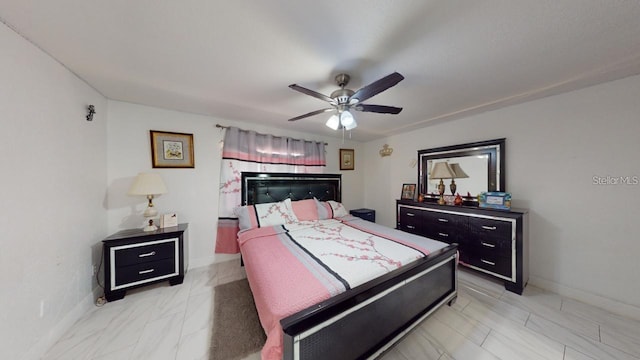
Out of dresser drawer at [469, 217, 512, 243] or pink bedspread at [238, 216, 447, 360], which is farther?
dresser drawer at [469, 217, 512, 243]

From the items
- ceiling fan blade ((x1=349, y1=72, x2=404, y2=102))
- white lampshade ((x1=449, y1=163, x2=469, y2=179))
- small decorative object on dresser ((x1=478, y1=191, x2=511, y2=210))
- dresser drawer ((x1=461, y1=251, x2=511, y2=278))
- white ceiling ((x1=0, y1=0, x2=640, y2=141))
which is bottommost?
dresser drawer ((x1=461, y1=251, x2=511, y2=278))

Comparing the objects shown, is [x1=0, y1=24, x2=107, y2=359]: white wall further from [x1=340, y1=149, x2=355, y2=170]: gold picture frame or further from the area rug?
[x1=340, y1=149, x2=355, y2=170]: gold picture frame

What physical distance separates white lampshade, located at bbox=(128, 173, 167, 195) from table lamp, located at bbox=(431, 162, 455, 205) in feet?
12.6

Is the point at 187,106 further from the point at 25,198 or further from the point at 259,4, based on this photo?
the point at 259,4

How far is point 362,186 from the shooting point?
4.67 metres

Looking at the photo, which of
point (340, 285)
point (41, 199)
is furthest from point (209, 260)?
point (340, 285)

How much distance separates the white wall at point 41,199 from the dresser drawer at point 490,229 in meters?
4.16

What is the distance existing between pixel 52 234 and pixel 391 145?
457 cm

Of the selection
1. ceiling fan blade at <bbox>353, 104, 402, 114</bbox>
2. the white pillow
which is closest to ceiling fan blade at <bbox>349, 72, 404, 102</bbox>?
ceiling fan blade at <bbox>353, 104, 402, 114</bbox>

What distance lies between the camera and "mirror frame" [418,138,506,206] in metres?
2.56

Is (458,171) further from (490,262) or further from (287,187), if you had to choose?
(287,187)

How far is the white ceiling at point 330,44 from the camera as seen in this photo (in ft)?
3.61

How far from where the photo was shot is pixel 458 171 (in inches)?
118

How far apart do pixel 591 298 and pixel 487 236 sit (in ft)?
3.21
